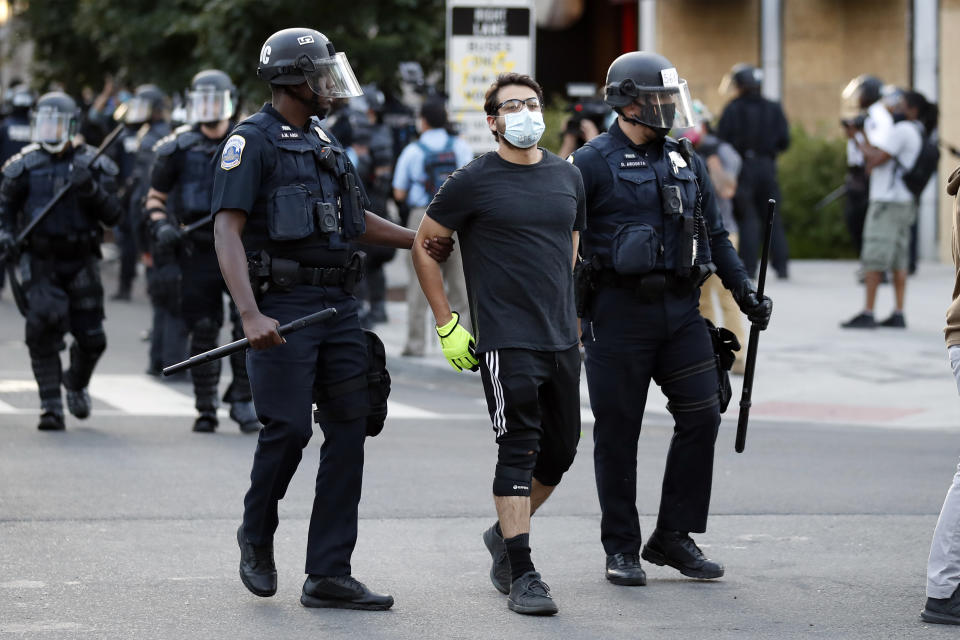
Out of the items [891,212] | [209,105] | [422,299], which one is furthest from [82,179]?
[891,212]

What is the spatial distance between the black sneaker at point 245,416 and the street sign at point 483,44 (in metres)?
3.92

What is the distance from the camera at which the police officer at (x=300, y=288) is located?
19.4 ft

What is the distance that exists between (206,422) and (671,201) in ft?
15.1

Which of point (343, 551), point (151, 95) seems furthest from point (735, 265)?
point (151, 95)

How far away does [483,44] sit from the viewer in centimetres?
1334

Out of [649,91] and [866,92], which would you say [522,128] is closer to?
[649,91]

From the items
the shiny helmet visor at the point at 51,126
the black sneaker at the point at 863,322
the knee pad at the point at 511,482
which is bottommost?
the black sneaker at the point at 863,322

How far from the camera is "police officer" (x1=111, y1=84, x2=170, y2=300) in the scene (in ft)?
46.3

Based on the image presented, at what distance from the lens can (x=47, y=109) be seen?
1005cm

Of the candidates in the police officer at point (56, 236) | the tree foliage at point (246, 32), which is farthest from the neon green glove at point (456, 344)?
the tree foliage at point (246, 32)

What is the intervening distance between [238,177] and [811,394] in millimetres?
7063

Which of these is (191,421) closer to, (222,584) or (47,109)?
(47,109)

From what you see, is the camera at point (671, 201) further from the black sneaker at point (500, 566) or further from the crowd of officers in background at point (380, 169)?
the crowd of officers in background at point (380, 169)

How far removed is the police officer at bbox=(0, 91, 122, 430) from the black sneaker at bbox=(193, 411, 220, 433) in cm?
74
